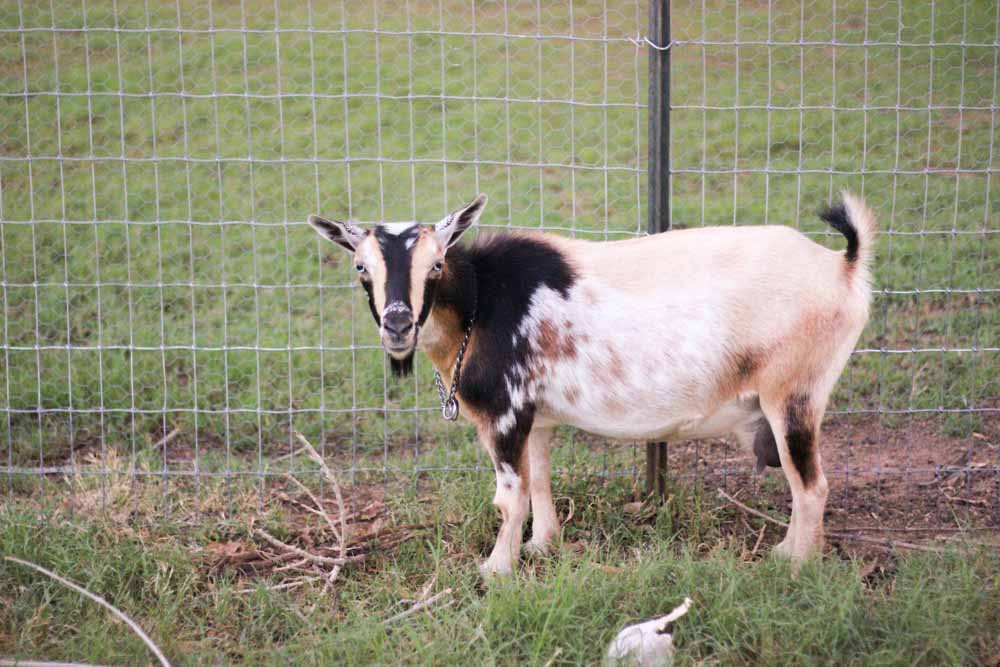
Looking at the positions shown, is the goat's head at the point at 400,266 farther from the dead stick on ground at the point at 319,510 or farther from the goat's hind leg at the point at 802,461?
the goat's hind leg at the point at 802,461

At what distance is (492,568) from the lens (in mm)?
4594

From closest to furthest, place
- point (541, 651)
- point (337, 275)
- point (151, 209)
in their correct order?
point (541, 651), point (337, 275), point (151, 209)

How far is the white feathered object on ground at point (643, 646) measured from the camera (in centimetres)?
377

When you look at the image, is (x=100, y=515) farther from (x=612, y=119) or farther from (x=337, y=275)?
(x=612, y=119)

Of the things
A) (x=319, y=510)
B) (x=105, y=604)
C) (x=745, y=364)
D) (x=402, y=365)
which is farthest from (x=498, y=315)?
(x=105, y=604)

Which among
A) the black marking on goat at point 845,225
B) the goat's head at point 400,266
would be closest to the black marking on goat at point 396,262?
the goat's head at point 400,266

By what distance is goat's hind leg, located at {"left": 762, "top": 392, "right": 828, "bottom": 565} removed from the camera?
14.5ft

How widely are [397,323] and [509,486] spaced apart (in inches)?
36.7

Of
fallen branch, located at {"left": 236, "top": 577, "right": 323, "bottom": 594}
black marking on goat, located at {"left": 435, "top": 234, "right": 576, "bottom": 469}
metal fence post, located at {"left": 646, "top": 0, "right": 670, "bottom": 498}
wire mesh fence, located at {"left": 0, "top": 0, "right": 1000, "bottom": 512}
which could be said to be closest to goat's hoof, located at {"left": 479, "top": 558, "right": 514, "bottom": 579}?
black marking on goat, located at {"left": 435, "top": 234, "right": 576, "bottom": 469}

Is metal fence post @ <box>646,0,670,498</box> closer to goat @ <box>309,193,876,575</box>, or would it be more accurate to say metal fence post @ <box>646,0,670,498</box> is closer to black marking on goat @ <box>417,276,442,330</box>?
goat @ <box>309,193,876,575</box>

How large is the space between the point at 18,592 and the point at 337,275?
369 cm

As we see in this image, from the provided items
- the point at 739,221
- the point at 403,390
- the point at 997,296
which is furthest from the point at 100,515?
the point at 997,296

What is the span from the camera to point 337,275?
781 centimetres

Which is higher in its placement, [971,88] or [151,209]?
[971,88]
